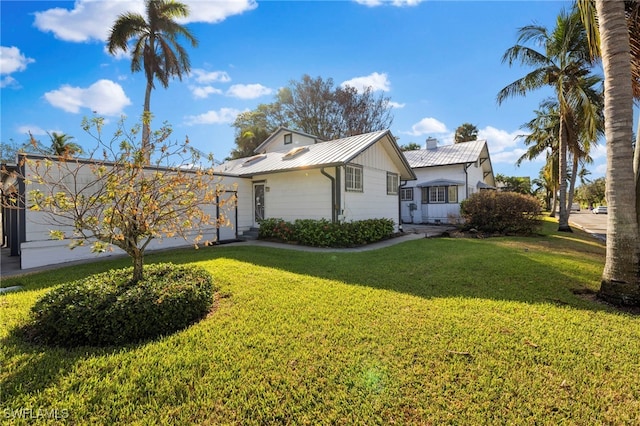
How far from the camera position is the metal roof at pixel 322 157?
10.9 m

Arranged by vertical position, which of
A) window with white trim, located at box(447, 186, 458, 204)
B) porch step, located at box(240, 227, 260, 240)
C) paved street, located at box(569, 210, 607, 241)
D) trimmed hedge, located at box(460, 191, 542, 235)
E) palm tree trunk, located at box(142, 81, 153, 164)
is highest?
palm tree trunk, located at box(142, 81, 153, 164)

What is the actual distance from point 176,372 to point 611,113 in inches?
279

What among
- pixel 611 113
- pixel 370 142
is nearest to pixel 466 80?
pixel 370 142

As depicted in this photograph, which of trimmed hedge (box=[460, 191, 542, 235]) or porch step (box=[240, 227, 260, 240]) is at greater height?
trimmed hedge (box=[460, 191, 542, 235])

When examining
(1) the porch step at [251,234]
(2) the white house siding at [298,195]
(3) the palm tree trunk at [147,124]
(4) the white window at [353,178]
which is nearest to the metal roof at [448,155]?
(4) the white window at [353,178]

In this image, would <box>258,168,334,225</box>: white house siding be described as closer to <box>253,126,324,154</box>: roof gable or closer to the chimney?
<box>253,126,324,154</box>: roof gable

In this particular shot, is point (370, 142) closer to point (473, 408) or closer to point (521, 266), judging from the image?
point (521, 266)

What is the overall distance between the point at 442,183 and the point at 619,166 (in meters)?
15.8

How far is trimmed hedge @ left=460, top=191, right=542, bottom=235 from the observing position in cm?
1282

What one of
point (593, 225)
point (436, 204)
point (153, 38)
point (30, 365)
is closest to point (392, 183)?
point (436, 204)

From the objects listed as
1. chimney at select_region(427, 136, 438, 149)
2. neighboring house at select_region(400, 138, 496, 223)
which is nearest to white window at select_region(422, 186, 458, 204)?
neighboring house at select_region(400, 138, 496, 223)

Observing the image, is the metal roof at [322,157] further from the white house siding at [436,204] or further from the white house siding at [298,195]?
the white house siding at [436,204]

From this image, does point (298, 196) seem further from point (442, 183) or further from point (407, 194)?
point (407, 194)

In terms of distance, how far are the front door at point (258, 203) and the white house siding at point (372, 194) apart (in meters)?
4.38
